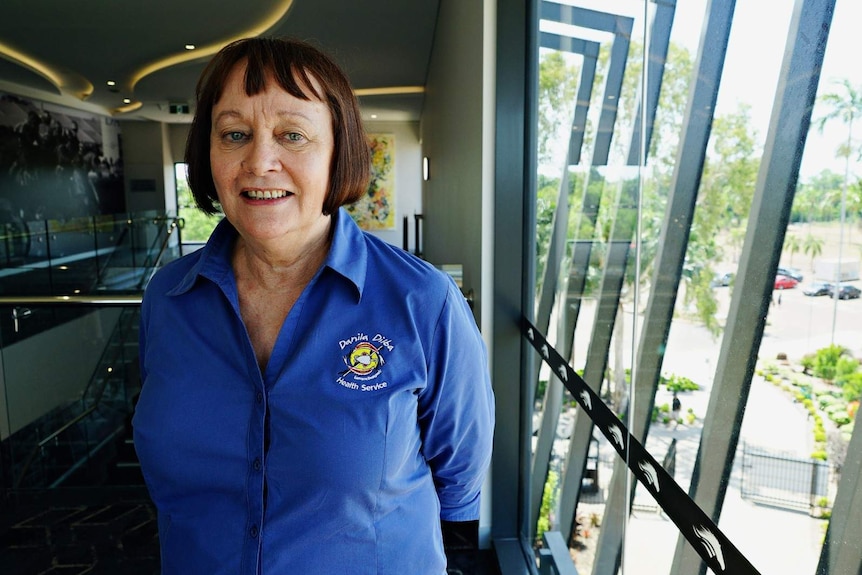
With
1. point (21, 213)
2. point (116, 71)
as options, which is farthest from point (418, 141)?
point (21, 213)

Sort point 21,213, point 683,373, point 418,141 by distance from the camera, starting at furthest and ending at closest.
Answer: point 418,141 < point 21,213 < point 683,373

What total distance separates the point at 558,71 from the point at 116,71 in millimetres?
5413

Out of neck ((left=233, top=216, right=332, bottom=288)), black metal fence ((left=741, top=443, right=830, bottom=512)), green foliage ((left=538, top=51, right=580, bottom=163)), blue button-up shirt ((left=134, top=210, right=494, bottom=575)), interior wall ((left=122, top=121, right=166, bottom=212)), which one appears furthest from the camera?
interior wall ((left=122, top=121, right=166, bottom=212))

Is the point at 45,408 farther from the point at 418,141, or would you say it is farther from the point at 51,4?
the point at 418,141

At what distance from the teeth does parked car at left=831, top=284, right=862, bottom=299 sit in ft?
2.85

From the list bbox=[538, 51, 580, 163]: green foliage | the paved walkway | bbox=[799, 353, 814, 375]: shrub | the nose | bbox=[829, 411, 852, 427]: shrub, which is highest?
bbox=[538, 51, 580, 163]: green foliage

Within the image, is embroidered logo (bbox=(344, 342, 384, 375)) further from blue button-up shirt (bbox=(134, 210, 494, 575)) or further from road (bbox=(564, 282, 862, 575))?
road (bbox=(564, 282, 862, 575))

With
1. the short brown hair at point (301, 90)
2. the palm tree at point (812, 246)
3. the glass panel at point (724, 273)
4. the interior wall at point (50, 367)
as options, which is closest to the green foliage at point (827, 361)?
the glass panel at point (724, 273)

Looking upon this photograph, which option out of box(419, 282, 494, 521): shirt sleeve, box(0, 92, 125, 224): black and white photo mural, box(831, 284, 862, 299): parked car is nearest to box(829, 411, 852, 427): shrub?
box(831, 284, 862, 299): parked car

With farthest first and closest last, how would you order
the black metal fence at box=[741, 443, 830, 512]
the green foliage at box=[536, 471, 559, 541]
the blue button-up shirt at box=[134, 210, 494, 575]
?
the green foliage at box=[536, 471, 559, 541], the blue button-up shirt at box=[134, 210, 494, 575], the black metal fence at box=[741, 443, 830, 512]

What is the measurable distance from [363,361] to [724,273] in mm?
672

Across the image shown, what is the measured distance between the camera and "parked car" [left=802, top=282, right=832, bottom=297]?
884mm

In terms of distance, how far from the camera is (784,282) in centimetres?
103

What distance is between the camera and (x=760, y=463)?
3.61 feet
